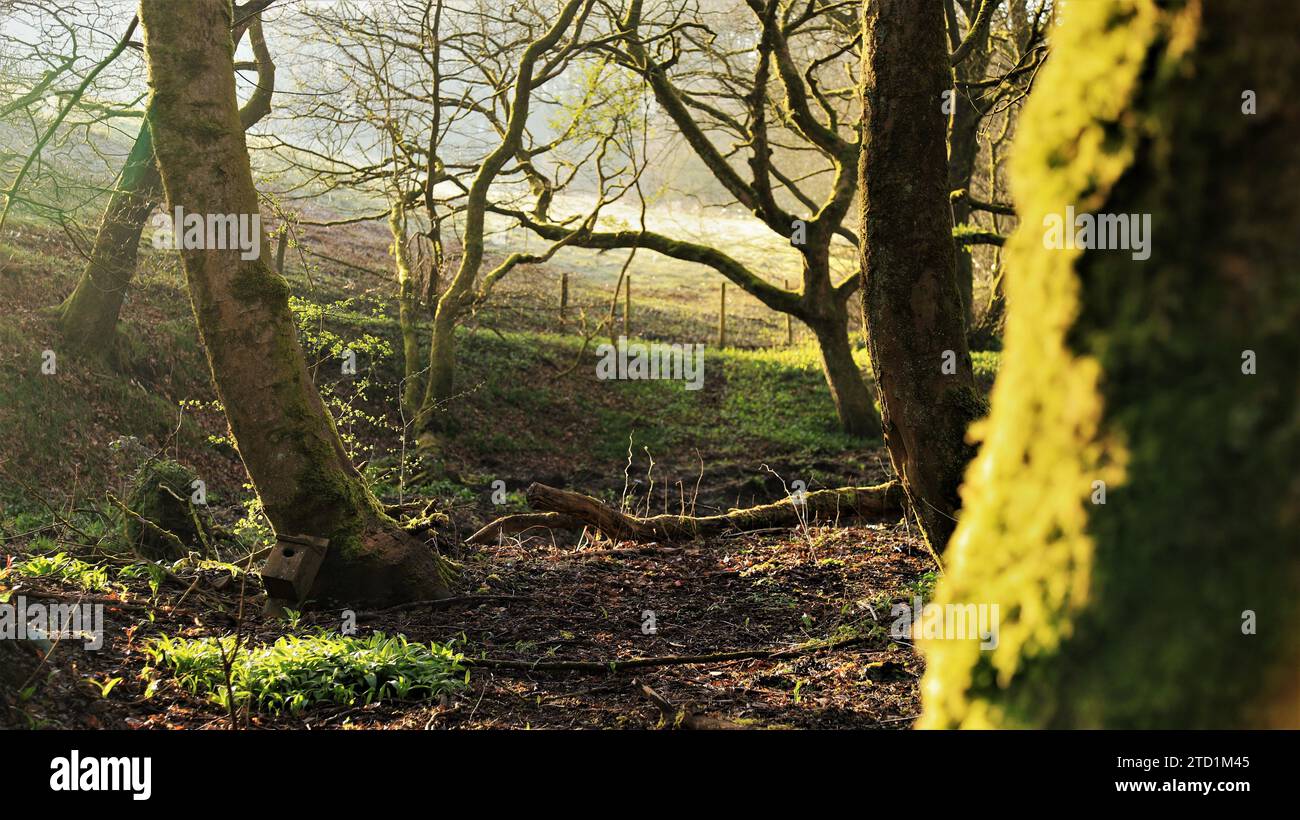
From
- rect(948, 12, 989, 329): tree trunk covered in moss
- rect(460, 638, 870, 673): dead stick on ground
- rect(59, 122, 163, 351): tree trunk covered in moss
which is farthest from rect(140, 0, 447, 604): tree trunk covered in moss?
rect(948, 12, 989, 329): tree trunk covered in moss

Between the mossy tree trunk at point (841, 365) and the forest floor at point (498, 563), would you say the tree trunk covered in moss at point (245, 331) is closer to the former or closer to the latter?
the forest floor at point (498, 563)

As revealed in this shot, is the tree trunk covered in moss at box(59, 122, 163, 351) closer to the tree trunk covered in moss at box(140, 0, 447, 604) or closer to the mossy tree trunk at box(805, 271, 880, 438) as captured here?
the tree trunk covered in moss at box(140, 0, 447, 604)

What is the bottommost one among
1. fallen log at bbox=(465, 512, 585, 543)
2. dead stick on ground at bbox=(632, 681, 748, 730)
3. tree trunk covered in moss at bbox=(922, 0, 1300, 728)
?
dead stick on ground at bbox=(632, 681, 748, 730)

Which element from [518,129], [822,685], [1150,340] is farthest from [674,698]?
[518,129]

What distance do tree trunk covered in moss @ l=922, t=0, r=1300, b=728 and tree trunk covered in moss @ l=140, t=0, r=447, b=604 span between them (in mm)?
5035

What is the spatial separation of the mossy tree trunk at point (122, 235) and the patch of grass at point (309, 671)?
903 cm

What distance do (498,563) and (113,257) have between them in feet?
27.6

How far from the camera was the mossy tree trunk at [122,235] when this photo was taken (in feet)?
41.5

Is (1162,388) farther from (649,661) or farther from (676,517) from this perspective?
(676,517)

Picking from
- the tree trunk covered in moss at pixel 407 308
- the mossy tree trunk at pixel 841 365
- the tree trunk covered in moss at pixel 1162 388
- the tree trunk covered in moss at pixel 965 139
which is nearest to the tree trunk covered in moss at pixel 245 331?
the tree trunk covered in moss at pixel 1162 388

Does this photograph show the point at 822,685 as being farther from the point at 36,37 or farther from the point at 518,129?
the point at 36,37

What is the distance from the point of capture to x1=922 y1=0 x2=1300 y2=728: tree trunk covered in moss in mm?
1563

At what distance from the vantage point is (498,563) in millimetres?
7941

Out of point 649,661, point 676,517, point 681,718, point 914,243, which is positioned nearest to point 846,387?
point 676,517
